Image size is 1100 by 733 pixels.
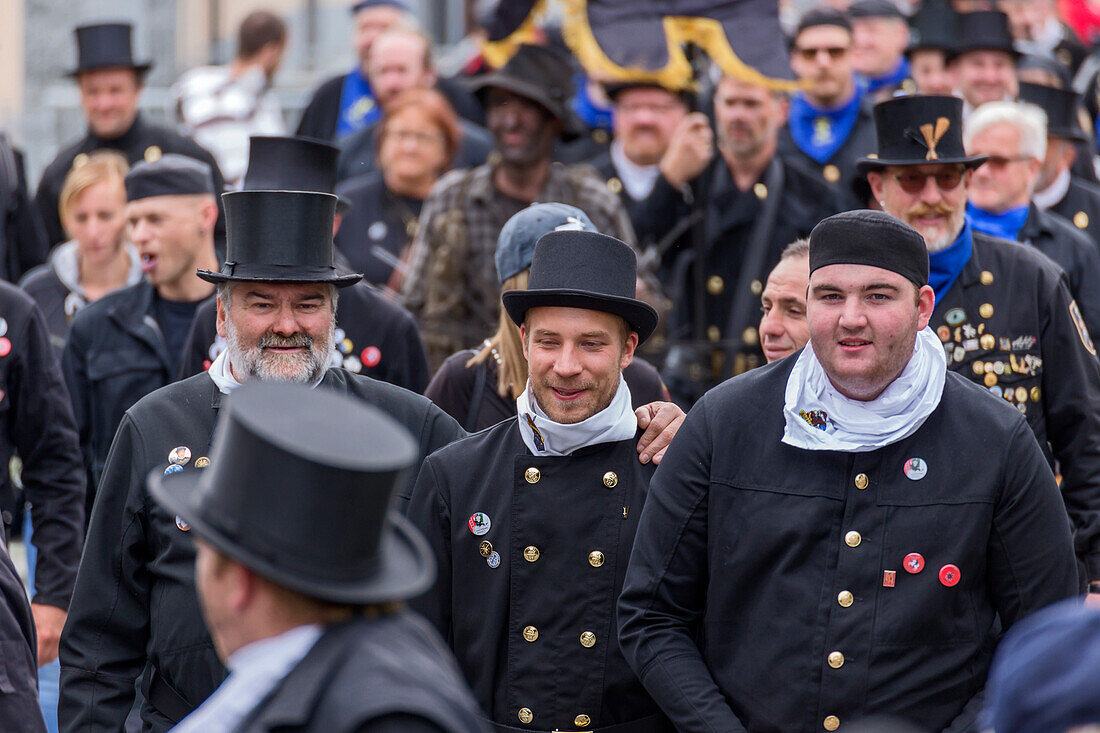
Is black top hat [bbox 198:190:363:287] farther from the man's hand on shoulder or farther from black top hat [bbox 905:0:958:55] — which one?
black top hat [bbox 905:0:958:55]

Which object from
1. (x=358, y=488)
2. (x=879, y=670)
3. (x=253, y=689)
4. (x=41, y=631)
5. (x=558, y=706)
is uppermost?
(x=358, y=488)

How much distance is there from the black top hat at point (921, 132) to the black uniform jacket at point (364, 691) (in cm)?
371

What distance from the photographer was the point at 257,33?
11398 millimetres

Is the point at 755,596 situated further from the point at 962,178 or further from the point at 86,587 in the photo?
the point at 962,178

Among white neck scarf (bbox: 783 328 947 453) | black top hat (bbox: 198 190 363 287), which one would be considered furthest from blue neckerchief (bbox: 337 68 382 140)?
white neck scarf (bbox: 783 328 947 453)

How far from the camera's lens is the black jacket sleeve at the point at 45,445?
6.00m

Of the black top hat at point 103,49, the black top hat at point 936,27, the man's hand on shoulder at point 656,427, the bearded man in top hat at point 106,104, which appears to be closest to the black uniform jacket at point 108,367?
the bearded man in top hat at point 106,104

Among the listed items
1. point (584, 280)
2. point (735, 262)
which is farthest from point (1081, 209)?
point (584, 280)

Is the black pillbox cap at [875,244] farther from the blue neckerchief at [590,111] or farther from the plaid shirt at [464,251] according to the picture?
the blue neckerchief at [590,111]

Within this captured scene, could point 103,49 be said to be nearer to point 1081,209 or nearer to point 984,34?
point 984,34

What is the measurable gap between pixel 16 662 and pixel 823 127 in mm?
6332

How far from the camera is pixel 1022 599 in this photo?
412cm

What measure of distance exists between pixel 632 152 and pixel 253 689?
260 inches

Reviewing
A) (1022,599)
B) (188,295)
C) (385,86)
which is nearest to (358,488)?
(1022,599)
